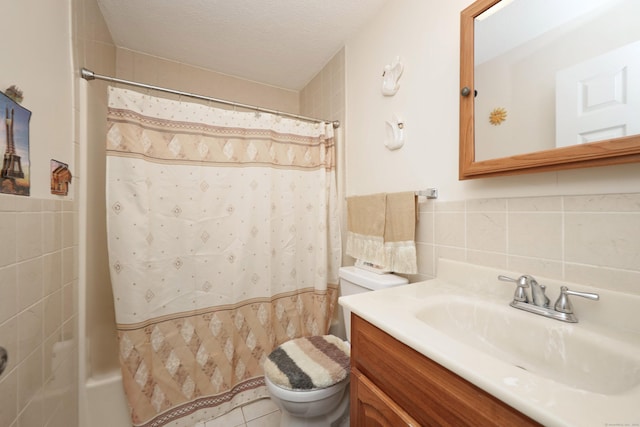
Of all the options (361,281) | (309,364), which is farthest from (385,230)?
(309,364)

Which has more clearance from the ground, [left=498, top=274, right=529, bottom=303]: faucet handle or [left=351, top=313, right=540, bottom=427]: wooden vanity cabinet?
[left=498, top=274, right=529, bottom=303]: faucet handle

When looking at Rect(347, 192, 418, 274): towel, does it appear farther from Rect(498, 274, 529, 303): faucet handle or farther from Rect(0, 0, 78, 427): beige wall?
Rect(0, 0, 78, 427): beige wall

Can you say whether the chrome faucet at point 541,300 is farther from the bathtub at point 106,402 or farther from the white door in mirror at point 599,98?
the bathtub at point 106,402

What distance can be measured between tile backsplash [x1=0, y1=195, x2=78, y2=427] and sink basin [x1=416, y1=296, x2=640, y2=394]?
1.15m

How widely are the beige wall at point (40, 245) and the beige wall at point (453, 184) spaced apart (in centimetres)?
139

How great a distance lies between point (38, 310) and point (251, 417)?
110cm

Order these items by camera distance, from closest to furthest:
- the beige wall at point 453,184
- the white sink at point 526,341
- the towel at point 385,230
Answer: the white sink at point 526,341
the beige wall at point 453,184
the towel at point 385,230

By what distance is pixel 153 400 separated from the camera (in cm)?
117

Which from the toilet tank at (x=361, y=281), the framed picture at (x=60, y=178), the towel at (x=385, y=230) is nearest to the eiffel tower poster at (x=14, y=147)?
the framed picture at (x=60, y=178)

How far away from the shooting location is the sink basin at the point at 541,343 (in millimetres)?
501

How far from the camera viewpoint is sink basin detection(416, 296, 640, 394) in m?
0.50

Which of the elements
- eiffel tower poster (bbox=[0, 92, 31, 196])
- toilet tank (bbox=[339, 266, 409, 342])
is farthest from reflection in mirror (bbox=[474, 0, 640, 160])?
eiffel tower poster (bbox=[0, 92, 31, 196])

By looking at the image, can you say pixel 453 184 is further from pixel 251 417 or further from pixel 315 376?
pixel 251 417

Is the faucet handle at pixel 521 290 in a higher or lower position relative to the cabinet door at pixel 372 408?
higher
